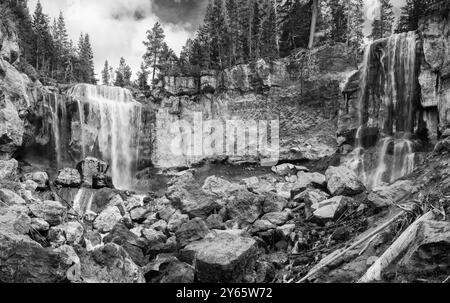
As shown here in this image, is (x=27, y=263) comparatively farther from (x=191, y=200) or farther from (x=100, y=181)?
(x=100, y=181)

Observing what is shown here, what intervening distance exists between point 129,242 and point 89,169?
56.5 feet

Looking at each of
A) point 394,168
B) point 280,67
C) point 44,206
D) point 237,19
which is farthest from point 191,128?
point 44,206

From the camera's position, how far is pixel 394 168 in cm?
2617

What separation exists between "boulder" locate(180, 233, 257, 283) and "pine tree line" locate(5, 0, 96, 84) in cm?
4154

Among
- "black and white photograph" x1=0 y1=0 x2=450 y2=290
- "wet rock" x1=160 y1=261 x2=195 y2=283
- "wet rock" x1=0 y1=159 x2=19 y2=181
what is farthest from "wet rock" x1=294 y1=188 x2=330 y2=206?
"wet rock" x1=0 y1=159 x2=19 y2=181

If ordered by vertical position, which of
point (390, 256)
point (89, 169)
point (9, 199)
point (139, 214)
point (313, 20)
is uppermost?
point (313, 20)

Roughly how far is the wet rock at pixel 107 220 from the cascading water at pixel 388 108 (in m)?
17.7

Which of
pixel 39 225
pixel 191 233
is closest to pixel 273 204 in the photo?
pixel 191 233

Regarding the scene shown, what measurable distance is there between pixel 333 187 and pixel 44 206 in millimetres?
14707

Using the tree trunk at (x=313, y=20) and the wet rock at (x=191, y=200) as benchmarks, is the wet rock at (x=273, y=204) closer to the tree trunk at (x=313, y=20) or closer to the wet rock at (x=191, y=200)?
the wet rock at (x=191, y=200)

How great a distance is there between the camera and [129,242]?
15.2 m

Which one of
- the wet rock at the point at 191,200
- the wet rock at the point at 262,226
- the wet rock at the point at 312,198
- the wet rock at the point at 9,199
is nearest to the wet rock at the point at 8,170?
the wet rock at the point at 9,199

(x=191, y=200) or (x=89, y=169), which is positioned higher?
(x=89, y=169)

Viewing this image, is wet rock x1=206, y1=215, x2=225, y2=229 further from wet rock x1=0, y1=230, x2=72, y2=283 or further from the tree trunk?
the tree trunk
